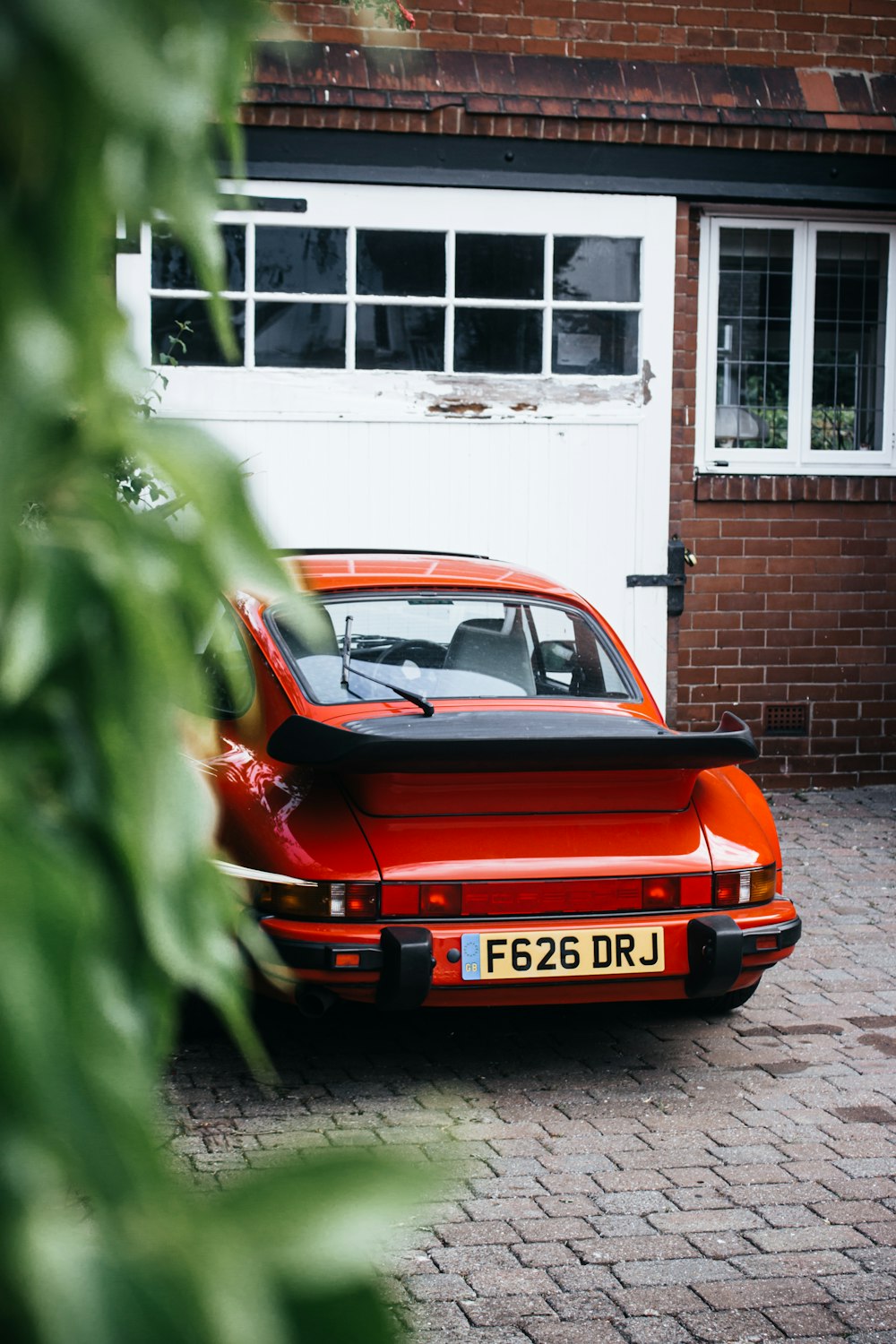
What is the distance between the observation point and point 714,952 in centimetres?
474

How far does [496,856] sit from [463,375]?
560 centimetres

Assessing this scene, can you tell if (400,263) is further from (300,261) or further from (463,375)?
(463,375)

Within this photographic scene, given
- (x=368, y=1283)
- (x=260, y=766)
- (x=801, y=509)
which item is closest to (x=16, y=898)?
(x=368, y=1283)

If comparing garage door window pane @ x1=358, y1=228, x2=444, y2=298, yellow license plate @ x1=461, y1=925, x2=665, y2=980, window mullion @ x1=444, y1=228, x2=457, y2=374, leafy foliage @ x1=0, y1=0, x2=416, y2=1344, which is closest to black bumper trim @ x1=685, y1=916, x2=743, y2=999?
yellow license plate @ x1=461, y1=925, x2=665, y2=980

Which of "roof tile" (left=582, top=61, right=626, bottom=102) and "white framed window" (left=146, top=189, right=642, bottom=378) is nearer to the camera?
"white framed window" (left=146, top=189, right=642, bottom=378)

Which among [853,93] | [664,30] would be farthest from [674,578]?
[664,30]

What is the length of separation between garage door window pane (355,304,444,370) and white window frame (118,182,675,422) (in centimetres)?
6

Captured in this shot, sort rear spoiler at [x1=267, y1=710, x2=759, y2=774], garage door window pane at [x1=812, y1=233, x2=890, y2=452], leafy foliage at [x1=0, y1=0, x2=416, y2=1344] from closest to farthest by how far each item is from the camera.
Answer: leafy foliage at [x1=0, y1=0, x2=416, y2=1344], rear spoiler at [x1=267, y1=710, x2=759, y2=774], garage door window pane at [x1=812, y1=233, x2=890, y2=452]

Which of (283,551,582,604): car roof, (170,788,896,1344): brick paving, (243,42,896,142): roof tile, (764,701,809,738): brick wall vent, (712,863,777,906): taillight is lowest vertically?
(170,788,896,1344): brick paving

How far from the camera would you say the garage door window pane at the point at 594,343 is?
32.7 ft

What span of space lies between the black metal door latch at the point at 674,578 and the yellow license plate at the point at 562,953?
5432mm

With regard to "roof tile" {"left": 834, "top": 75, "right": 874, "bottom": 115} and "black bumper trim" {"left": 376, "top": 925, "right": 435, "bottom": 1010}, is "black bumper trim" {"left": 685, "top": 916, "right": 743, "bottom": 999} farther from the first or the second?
"roof tile" {"left": 834, "top": 75, "right": 874, "bottom": 115}

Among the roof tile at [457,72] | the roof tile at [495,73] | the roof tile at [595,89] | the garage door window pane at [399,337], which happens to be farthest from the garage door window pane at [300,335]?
the roof tile at [495,73]

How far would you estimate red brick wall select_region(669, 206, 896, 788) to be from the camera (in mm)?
10078
